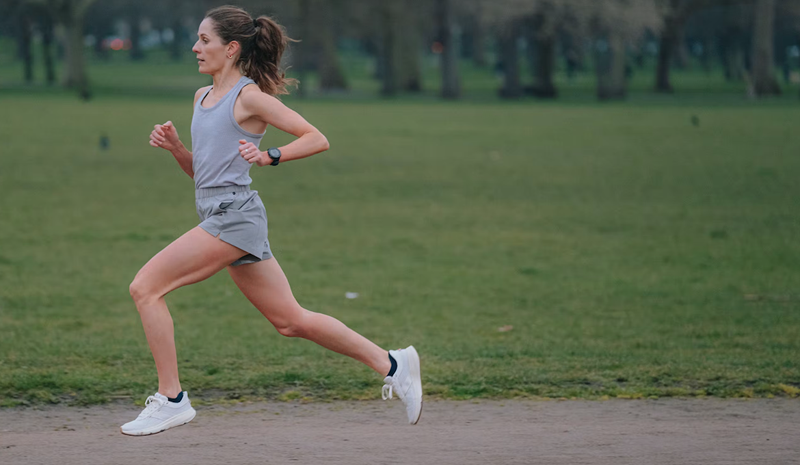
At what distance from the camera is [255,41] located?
500cm

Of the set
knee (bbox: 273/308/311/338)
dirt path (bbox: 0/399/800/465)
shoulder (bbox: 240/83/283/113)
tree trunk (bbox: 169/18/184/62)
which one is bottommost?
tree trunk (bbox: 169/18/184/62)

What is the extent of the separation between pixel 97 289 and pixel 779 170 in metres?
15.1

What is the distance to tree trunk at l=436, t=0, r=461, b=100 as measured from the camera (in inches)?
2056

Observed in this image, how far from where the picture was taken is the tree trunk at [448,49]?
52219mm

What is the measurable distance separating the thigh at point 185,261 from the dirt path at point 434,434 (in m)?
0.79

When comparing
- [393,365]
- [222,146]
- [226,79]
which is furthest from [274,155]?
[393,365]

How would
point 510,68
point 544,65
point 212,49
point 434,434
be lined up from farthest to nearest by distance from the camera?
point 544,65 → point 510,68 → point 434,434 → point 212,49

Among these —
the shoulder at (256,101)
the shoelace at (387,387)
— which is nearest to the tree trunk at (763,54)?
the shoelace at (387,387)

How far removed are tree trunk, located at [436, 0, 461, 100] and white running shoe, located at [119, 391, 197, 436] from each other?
4829 cm

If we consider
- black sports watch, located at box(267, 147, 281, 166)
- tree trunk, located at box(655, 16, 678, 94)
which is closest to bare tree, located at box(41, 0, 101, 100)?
tree trunk, located at box(655, 16, 678, 94)

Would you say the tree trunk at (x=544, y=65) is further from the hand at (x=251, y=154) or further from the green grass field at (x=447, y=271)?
the hand at (x=251, y=154)

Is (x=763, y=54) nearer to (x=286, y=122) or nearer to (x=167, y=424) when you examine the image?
(x=286, y=122)

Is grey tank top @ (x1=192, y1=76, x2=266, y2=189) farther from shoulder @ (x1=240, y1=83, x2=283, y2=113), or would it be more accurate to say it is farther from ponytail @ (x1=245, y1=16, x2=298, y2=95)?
ponytail @ (x1=245, y1=16, x2=298, y2=95)

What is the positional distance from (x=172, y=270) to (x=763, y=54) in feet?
171
